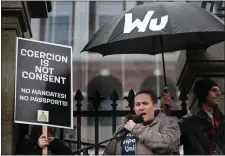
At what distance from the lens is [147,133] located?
6.45m

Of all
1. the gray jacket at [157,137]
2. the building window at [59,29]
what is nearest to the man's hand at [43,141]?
the gray jacket at [157,137]

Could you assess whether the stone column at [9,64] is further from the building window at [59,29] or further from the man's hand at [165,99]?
the building window at [59,29]

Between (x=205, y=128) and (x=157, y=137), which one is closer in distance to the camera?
(x=157, y=137)

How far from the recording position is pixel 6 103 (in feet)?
24.8

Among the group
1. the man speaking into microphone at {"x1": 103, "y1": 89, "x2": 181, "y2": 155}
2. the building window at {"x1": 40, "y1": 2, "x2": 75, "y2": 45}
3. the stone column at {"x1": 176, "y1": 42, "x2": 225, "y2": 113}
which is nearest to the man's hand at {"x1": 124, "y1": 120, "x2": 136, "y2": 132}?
the man speaking into microphone at {"x1": 103, "y1": 89, "x2": 181, "y2": 155}

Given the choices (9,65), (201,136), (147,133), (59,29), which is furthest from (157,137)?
(59,29)

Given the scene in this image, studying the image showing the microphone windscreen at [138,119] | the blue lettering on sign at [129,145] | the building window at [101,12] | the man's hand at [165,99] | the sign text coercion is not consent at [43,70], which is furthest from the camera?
→ the building window at [101,12]

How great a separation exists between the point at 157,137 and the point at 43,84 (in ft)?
4.84

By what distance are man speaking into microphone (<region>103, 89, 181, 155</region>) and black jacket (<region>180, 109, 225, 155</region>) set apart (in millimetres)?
732

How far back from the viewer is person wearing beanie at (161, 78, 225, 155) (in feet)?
24.2

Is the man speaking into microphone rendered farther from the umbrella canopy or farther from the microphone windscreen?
the umbrella canopy

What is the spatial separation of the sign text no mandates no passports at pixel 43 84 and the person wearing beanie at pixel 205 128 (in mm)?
1339

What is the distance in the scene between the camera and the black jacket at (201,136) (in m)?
7.36

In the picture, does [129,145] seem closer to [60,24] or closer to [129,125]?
[129,125]
